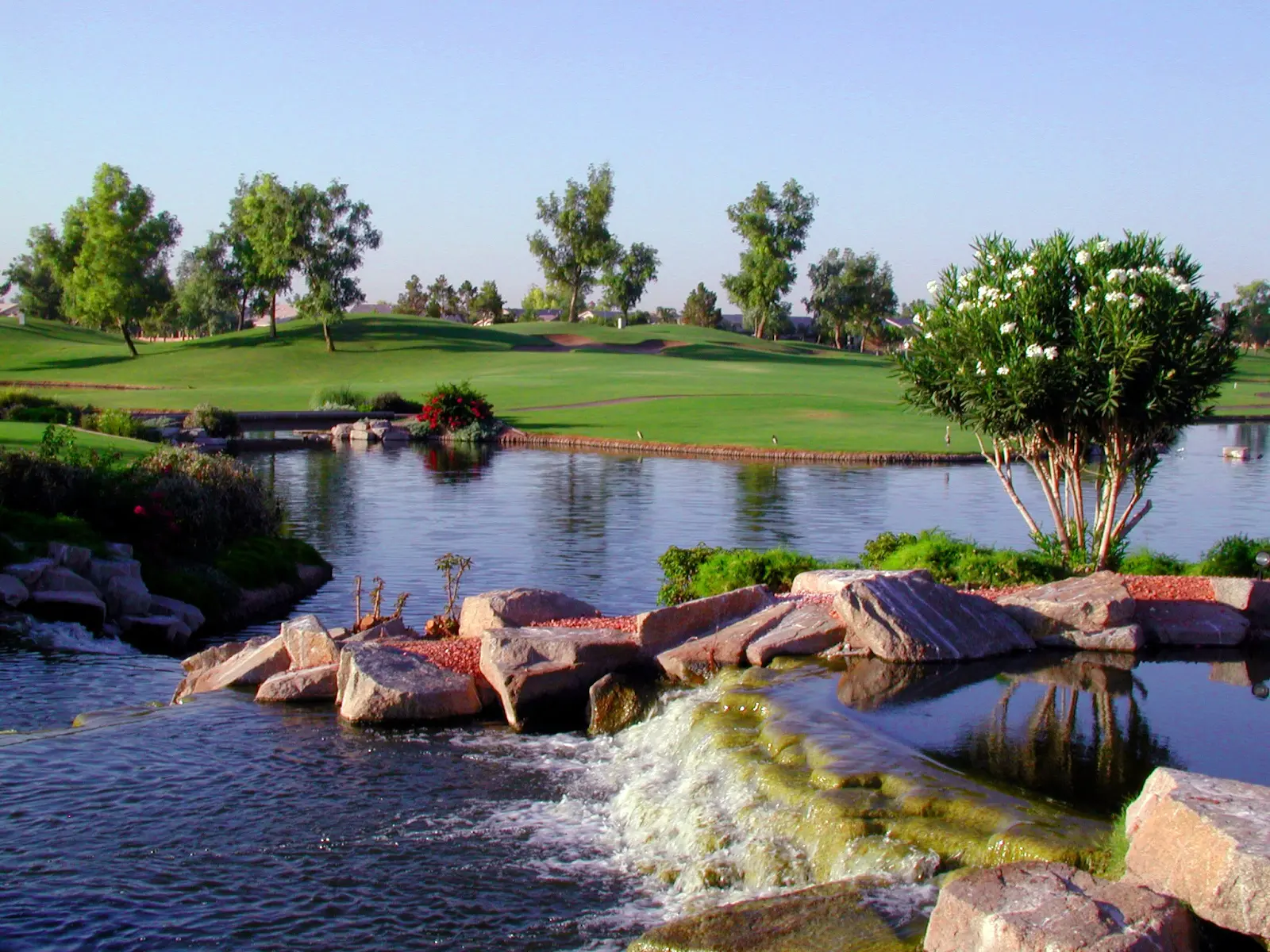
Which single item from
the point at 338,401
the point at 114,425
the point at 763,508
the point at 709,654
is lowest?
the point at 763,508

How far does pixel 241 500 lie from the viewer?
23672 mm

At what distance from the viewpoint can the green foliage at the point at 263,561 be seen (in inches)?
842

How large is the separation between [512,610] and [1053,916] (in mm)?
9210

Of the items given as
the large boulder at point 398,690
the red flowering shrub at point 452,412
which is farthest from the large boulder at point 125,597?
the red flowering shrub at point 452,412

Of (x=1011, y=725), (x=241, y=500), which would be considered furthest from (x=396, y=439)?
(x=1011, y=725)

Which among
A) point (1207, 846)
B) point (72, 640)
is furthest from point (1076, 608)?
point (72, 640)

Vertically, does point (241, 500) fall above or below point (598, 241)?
below

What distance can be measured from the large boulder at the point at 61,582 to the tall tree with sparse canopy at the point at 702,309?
142m

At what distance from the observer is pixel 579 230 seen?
119688 mm

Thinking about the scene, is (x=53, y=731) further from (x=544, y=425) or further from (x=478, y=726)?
(x=544, y=425)

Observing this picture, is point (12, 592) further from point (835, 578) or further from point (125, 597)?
point (835, 578)

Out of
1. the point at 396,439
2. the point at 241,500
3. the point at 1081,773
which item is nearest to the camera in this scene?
the point at 1081,773

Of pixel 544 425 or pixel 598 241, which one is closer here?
pixel 544 425

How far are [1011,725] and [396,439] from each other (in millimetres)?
45396
